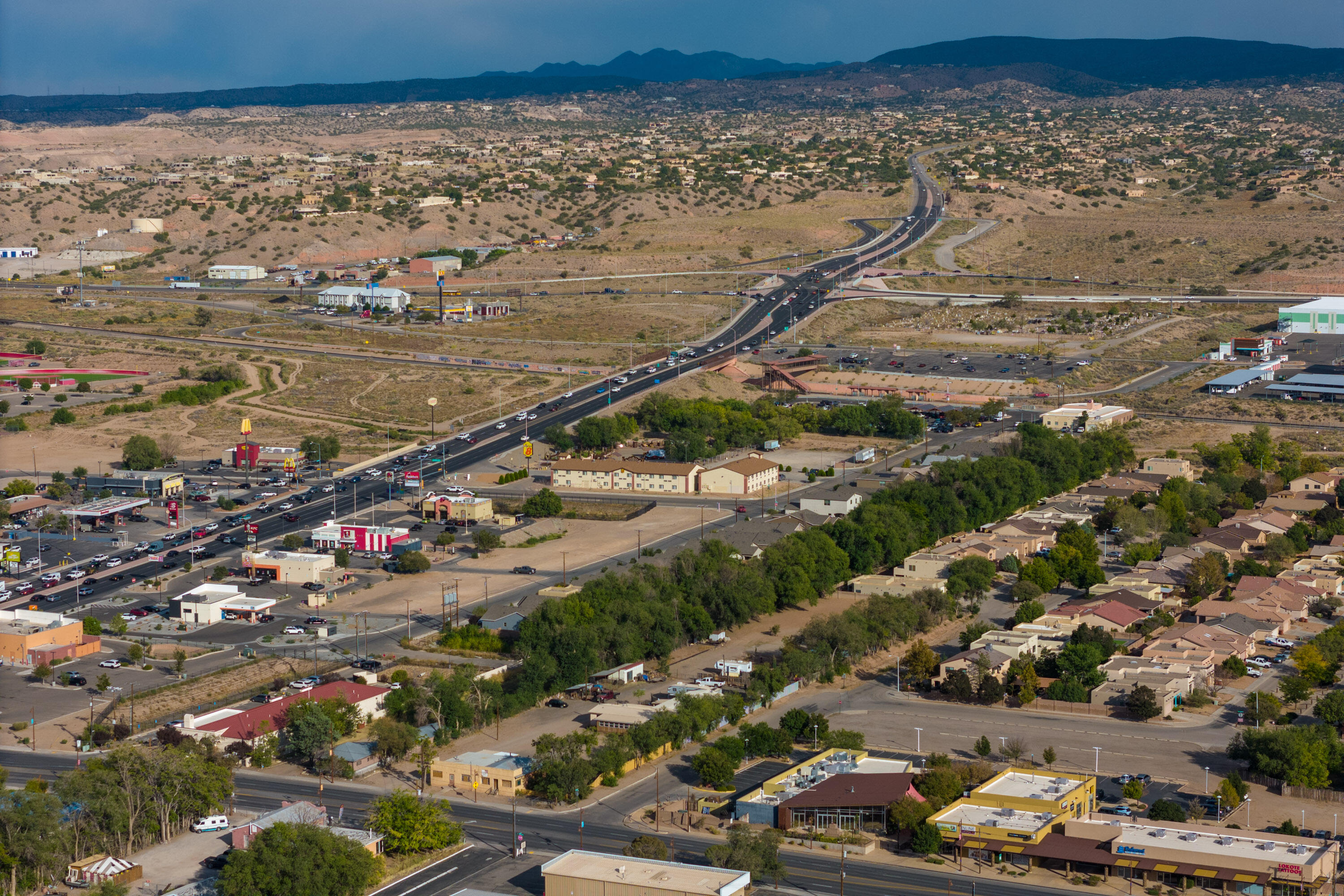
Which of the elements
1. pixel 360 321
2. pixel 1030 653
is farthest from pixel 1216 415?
pixel 360 321

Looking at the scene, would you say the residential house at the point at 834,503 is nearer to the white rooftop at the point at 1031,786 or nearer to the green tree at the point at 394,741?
the white rooftop at the point at 1031,786

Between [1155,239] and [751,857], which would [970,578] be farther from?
[1155,239]

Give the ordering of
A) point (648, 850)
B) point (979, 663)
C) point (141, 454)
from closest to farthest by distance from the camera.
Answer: point (648, 850) → point (979, 663) → point (141, 454)

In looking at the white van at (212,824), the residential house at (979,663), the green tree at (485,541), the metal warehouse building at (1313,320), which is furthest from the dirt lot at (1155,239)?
the white van at (212,824)

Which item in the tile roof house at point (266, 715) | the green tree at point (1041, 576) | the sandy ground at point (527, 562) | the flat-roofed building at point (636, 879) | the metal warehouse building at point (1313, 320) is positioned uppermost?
the metal warehouse building at point (1313, 320)

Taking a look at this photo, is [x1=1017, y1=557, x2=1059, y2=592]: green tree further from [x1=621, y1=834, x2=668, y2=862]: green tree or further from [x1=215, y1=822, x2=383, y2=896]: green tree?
[x1=215, y1=822, x2=383, y2=896]: green tree

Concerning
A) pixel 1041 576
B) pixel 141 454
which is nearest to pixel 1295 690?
pixel 1041 576

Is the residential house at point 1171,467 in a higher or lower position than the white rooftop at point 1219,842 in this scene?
lower

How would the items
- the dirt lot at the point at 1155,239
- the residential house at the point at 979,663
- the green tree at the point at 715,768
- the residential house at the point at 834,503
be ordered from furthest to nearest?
the dirt lot at the point at 1155,239 < the residential house at the point at 834,503 < the residential house at the point at 979,663 < the green tree at the point at 715,768
